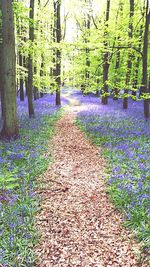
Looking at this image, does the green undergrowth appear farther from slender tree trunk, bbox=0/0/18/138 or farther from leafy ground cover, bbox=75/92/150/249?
leafy ground cover, bbox=75/92/150/249

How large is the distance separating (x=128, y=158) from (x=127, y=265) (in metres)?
5.15

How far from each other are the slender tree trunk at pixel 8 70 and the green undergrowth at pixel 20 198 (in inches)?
33.4

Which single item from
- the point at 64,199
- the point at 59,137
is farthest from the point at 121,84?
the point at 64,199

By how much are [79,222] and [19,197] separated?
1.76 m

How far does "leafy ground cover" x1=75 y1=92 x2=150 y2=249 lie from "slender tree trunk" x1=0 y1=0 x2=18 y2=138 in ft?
13.6

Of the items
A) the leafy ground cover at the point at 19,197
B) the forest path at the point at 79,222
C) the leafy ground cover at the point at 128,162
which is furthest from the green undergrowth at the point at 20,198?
the leafy ground cover at the point at 128,162

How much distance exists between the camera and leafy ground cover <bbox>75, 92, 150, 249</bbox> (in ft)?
18.6

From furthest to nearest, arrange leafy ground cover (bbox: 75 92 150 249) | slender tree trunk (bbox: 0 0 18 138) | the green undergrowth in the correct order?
slender tree trunk (bbox: 0 0 18 138) < leafy ground cover (bbox: 75 92 150 249) < the green undergrowth

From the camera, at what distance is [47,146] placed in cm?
1120

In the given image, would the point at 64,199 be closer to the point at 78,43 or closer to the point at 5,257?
the point at 5,257

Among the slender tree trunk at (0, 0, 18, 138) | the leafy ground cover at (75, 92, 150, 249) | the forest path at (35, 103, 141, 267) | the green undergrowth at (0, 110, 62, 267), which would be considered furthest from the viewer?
the slender tree trunk at (0, 0, 18, 138)

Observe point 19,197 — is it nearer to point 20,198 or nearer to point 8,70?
point 20,198

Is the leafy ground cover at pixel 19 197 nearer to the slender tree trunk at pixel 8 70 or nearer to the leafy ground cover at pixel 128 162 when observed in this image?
the slender tree trunk at pixel 8 70

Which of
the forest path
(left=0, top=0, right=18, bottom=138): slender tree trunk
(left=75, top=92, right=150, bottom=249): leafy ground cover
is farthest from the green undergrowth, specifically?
(left=75, top=92, right=150, bottom=249): leafy ground cover
